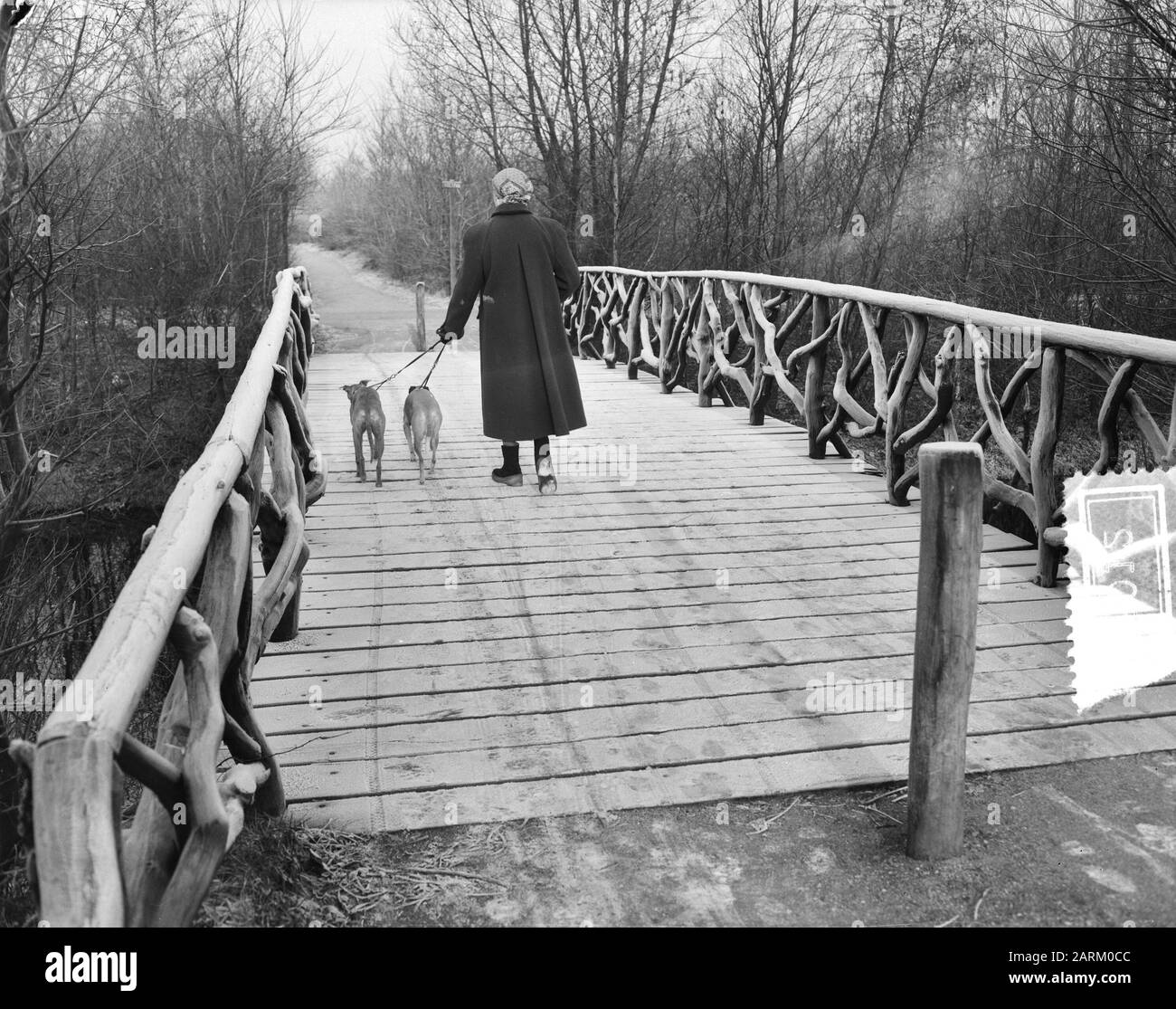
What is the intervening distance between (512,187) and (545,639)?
2635 mm

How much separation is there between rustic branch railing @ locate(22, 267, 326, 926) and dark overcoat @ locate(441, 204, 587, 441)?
257 cm

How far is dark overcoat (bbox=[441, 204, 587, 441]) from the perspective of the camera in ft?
19.2

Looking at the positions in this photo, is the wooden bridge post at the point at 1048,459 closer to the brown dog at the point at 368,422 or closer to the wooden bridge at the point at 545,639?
the wooden bridge at the point at 545,639

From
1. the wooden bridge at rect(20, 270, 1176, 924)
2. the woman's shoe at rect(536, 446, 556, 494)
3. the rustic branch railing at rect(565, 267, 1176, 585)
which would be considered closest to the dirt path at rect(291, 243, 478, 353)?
the rustic branch railing at rect(565, 267, 1176, 585)

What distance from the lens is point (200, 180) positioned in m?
18.1

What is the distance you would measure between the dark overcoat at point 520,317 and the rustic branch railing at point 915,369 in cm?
151

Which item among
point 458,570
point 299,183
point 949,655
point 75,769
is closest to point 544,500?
point 458,570

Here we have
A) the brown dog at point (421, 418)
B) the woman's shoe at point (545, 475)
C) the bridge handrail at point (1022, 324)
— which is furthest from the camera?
the brown dog at point (421, 418)

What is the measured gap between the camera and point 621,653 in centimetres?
392

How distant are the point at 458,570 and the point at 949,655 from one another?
8.51 feet
